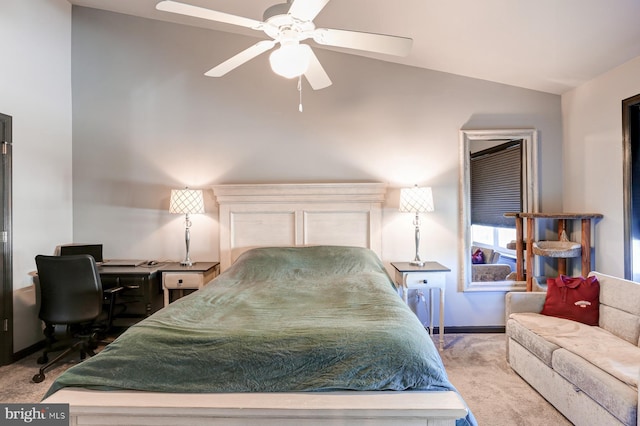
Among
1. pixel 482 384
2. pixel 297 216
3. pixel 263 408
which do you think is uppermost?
pixel 297 216

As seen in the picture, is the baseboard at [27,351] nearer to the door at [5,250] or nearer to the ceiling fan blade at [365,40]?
the door at [5,250]

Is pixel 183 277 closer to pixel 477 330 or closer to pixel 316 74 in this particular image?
pixel 316 74

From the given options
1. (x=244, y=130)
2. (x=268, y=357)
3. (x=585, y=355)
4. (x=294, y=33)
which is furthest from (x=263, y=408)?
(x=244, y=130)

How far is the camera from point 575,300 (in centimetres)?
249

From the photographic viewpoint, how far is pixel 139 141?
363 centimetres

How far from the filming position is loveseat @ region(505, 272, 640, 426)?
5.60ft

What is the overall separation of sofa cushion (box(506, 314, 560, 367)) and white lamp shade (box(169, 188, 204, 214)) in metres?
2.85

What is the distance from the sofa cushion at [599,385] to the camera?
5.25ft

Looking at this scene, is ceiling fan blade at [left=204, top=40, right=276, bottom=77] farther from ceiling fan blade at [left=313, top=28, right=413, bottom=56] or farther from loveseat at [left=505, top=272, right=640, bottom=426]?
loveseat at [left=505, top=272, right=640, bottom=426]

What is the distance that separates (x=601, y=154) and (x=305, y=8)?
114 inches

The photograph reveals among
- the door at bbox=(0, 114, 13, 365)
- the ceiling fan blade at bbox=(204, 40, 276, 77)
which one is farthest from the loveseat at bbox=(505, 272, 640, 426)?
the door at bbox=(0, 114, 13, 365)

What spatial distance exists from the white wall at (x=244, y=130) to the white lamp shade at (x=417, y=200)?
27cm

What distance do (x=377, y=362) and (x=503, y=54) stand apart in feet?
9.15

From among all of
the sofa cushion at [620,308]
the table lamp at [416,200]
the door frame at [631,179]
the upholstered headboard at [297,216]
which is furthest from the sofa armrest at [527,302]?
the upholstered headboard at [297,216]
